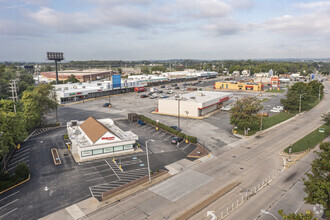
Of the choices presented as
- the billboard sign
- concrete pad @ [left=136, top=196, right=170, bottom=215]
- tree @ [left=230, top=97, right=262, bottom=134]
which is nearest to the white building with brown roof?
concrete pad @ [left=136, top=196, right=170, bottom=215]

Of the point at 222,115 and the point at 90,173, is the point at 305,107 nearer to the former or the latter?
the point at 222,115

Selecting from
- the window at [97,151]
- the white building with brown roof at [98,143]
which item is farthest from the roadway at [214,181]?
the window at [97,151]

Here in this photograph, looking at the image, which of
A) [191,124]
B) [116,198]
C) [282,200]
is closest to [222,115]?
[191,124]

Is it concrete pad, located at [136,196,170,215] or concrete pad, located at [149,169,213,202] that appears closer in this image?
concrete pad, located at [136,196,170,215]

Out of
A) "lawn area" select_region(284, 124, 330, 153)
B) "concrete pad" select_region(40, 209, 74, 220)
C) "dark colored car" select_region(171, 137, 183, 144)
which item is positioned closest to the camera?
"concrete pad" select_region(40, 209, 74, 220)

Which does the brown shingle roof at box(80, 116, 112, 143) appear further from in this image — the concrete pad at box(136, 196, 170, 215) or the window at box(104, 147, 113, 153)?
the concrete pad at box(136, 196, 170, 215)

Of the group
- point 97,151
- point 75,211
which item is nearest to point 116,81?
point 97,151

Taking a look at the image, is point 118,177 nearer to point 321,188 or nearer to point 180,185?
point 180,185
